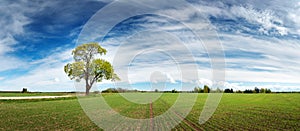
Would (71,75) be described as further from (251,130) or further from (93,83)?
(251,130)

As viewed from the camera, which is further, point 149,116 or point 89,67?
point 89,67

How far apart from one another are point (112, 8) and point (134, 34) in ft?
42.5

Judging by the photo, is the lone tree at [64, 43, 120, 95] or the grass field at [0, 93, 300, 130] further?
the lone tree at [64, 43, 120, 95]

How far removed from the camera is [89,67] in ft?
230

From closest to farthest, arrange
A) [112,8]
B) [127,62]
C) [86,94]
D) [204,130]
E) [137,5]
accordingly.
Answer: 1. [204,130]
2. [112,8]
3. [137,5]
4. [127,62]
5. [86,94]

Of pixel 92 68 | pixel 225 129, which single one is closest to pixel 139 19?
pixel 225 129

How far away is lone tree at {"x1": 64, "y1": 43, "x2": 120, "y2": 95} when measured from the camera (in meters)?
68.8

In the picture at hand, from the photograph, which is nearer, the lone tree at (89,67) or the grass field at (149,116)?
the grass field at (149,116)

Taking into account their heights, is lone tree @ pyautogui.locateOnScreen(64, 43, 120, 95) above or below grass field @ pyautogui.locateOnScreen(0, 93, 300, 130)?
above

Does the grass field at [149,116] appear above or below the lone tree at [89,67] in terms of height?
below

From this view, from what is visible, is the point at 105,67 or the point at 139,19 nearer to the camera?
the point at 139,19

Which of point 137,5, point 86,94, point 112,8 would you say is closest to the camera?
point 112,8

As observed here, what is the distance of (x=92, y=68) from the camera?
7056 cm

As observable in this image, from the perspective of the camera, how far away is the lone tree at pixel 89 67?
68812 millimetres
